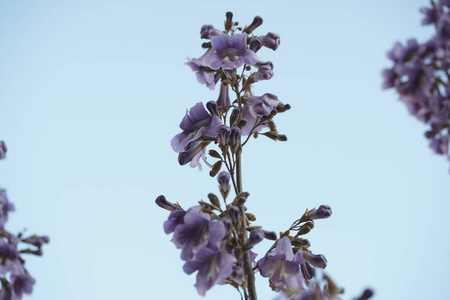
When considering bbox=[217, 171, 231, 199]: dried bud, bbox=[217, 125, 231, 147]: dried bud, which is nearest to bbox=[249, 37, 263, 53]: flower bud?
bbox=[217, 125, 231, 147]: dried bud

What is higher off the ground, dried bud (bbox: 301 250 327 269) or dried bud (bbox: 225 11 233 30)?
dried bud (bbox: 225 11 233 30)

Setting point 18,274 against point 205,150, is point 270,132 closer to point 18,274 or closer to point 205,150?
point 205,150

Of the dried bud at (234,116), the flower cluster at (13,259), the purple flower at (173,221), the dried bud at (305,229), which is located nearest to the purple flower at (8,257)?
the flower cluster at (13,259)

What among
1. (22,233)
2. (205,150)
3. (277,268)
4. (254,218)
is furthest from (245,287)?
(22,233)

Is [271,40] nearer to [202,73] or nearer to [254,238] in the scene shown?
[202,73]

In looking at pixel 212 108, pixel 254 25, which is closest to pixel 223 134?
pixel 212 108

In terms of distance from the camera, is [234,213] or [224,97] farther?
[224,97]

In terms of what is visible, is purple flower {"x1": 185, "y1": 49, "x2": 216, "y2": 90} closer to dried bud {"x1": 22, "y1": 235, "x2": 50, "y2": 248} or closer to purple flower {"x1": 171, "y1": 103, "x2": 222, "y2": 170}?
purple flower {"x1": 171, "y1": 103, "x2": 222, "y2": 170}
